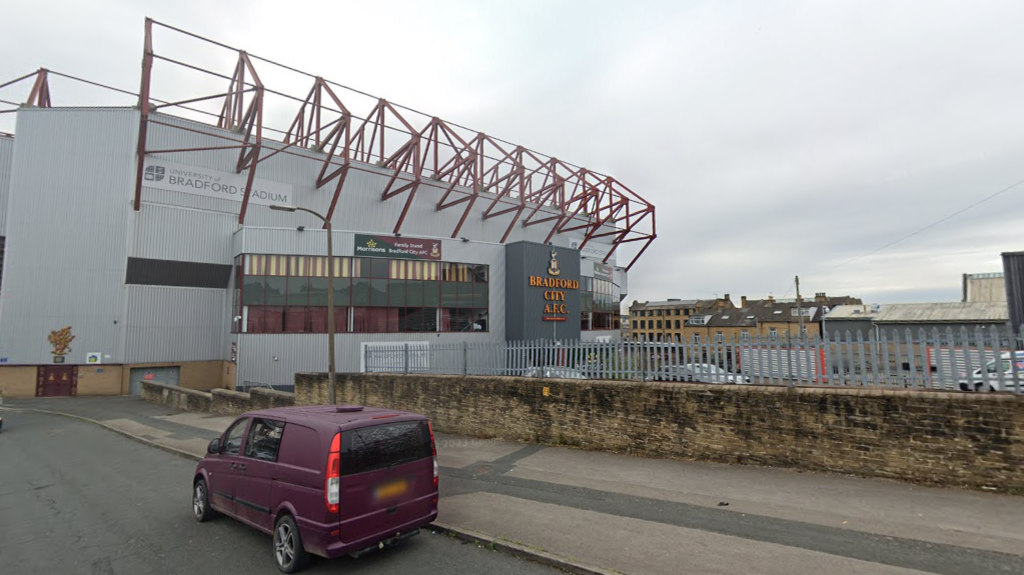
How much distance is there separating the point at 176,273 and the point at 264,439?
2785 centimetres

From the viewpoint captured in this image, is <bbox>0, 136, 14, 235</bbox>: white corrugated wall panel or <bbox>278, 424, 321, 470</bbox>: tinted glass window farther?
<bbox>0, 136, 14, 235</bbox>: white corrugated wall panel

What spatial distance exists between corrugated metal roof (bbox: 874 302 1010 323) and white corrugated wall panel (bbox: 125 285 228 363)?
4566cm

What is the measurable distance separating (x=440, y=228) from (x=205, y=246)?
51.0 ft

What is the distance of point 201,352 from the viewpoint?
28.7 m

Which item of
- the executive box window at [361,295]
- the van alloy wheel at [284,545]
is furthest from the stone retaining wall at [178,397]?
the van alloy wheel at [284,545]

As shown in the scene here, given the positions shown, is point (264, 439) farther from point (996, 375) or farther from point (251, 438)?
point (996, 375)

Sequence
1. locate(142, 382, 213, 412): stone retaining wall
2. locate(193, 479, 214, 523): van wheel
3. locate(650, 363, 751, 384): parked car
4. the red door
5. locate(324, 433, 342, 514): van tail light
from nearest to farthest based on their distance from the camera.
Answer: locate(324, 433, 342, 514): van tail light → locate(193, 479, 214, 523): van wheel → locate(650, 363, 751, 384): parked car → locate(142, 382, 213, 412): stone retaining wall → the red door

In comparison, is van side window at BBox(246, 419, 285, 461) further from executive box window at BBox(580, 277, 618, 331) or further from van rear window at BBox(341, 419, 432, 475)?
executive box window at BBox(580, 277, 618, 331)

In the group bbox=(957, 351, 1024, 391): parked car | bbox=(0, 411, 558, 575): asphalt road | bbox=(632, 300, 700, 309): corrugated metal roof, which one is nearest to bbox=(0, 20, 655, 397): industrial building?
bbox=(0, 411, 558, 575): asphalt road

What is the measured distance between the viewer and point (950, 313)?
3338 cm

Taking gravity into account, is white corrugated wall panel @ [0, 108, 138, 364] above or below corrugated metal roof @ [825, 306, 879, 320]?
above

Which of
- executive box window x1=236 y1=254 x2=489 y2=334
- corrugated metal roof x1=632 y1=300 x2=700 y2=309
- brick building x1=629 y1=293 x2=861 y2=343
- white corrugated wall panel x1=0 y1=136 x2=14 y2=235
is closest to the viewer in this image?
executive box window x1=236 y1=254 x2=489 y2=334

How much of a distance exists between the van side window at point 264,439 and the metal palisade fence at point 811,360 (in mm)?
6167

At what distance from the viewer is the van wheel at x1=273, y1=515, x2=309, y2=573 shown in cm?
485
